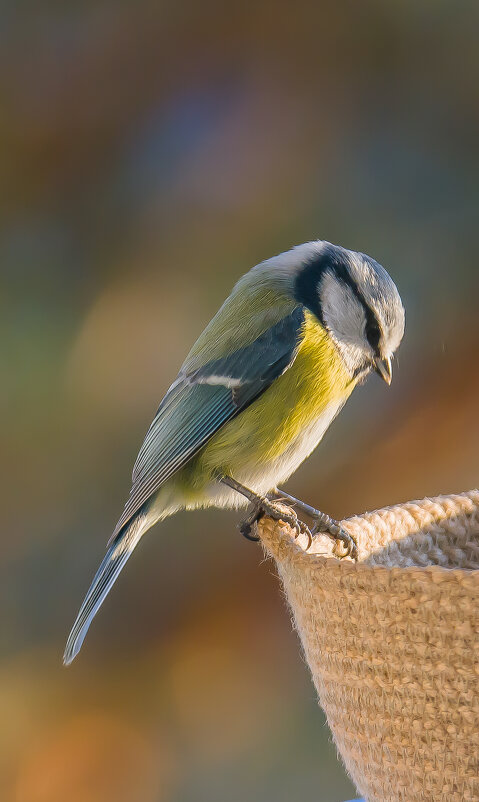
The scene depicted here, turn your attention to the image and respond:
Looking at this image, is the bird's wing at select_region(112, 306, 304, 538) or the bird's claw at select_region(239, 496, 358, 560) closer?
the bird's claw at select_region(239, 496, 358, 560)

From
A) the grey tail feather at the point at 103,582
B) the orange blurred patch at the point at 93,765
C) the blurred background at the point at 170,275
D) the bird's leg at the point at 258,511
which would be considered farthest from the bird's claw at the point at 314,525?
the orange blurred patch at the point at 93,765

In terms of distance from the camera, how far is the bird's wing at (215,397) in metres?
0.86

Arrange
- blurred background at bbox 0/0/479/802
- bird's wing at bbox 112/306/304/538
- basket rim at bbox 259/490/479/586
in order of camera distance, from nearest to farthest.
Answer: basket rim at bbox 259/490/479/586 < bird's wing at bbox 112/306/304/538 < blurred background at bbox 0/0/479/802

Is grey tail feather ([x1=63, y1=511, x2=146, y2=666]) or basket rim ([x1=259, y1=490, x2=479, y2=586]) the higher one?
basket rim ([x1=259, y1=490, x2=479, y2=586])

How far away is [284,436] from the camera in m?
0.86

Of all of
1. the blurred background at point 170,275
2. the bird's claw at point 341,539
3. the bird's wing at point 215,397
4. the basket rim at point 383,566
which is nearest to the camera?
the basket rim at point 383,566

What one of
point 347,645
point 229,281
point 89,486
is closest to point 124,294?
point 229,281

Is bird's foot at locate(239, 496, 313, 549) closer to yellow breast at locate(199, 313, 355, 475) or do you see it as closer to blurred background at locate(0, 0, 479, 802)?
yellow breast at locate(199, 313, 355, 475)

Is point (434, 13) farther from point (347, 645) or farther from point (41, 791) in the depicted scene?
point (41, 791)

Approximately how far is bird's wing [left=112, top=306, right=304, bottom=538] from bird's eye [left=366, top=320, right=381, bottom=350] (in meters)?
0.07

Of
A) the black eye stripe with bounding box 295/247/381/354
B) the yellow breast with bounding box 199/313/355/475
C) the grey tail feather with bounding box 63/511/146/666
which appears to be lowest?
the grey tail feather with bounding box 63/511/146/666

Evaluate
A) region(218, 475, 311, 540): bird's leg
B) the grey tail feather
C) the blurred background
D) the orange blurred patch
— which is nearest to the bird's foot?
region(218, 475, 311, 540): bird's leg

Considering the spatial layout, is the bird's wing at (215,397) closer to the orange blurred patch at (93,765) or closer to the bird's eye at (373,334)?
the bird's eye at (373,334)

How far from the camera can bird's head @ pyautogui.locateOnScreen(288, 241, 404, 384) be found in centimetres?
86
